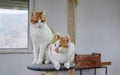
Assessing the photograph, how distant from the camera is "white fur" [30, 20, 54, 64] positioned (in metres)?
1.70

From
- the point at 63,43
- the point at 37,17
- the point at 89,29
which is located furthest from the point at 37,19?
the point at 89,29

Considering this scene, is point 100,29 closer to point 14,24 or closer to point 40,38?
point 14,24

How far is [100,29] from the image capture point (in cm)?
448

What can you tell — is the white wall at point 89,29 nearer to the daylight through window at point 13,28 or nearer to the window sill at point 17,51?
the window sill at point 17,51

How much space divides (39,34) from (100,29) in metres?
2.98

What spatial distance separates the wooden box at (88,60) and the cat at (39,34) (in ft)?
7.12

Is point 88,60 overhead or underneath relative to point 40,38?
underneath

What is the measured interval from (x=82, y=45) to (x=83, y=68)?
539 millimetres

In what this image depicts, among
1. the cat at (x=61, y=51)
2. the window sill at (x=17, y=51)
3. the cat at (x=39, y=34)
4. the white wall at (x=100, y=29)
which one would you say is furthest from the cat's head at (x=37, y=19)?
the white wall at (x=100, y=29)

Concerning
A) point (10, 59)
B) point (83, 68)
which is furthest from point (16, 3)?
point (83, 68)

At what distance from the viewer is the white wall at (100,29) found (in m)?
4.33

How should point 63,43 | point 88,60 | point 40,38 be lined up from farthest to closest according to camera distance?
point 88,60 → point 40,38 → point 63,43

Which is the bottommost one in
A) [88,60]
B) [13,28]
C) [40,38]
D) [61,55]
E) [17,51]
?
[88,60]

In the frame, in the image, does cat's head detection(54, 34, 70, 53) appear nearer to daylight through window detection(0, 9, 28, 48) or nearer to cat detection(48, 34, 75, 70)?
cat detection(48, 34, 75, 70)
